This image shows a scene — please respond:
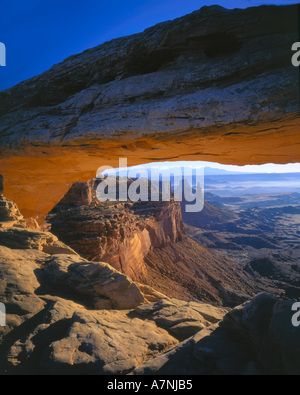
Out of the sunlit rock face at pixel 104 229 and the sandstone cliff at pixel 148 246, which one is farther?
the sandstone cliff at pixel 148 246

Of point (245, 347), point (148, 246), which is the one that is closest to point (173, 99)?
point (245, 347)

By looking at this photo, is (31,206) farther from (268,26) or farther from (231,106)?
(268,26)

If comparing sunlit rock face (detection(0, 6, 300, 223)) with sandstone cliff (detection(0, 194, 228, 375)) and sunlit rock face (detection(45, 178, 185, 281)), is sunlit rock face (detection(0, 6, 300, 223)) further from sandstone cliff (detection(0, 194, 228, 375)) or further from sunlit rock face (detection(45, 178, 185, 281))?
sunlit rock face (detection(45, 178, 185, 281))

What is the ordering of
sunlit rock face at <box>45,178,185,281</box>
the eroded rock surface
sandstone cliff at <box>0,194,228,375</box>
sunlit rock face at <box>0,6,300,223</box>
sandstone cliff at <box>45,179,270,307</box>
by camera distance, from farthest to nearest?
sandstone cliff at <box>45,179,270,307</box> → sunlit rock face at <box>45,178,185,281</box> → sunlit rock face at <box>0,6,300,223</box> → sandstone cliff at <box>0,194,228,375</box> → the eroded rock surface

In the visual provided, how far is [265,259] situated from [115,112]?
3718 cm

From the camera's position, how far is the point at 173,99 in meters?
4.13

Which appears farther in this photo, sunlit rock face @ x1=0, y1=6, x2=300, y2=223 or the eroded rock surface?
sunlit rock face @ x1=0, y1=6, x2=300, y2=223

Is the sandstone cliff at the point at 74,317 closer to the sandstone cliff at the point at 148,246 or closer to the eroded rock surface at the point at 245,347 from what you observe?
the eroded rock surface at the point at 245,347

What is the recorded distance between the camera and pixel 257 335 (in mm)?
2695

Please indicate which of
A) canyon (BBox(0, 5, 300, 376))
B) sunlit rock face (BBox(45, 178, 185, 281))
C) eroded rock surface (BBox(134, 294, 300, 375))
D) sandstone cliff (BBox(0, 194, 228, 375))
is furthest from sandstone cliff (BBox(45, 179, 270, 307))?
eroded rock surface (BBox(134, 294, 300, 375))

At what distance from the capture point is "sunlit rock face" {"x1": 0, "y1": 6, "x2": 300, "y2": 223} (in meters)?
3.56

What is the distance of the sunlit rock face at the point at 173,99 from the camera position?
3.56m

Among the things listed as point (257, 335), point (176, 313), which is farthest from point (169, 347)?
point (257, 335)

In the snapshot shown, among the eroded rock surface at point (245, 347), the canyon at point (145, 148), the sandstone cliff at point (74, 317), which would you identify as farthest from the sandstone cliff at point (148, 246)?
the eroded rock surface at point (245, 347)
